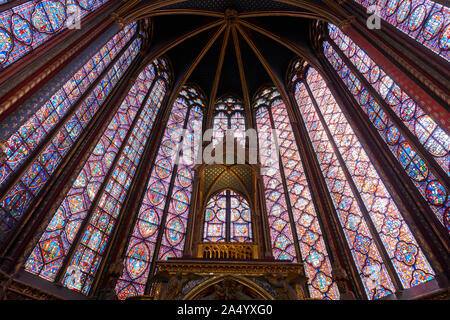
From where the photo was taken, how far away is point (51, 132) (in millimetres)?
5824

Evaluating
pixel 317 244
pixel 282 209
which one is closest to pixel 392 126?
pixel 317 244

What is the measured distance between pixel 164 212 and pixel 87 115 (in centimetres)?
403

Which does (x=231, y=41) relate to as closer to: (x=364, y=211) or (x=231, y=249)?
(x=364, y=211)

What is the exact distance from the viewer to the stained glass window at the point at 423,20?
15.8ft

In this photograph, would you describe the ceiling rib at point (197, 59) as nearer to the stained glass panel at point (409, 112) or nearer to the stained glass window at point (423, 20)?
the stained glass panel at point (409, 112)

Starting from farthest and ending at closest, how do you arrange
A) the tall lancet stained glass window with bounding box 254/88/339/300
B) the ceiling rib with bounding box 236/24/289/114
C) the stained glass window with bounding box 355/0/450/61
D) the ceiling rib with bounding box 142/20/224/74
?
the ceiling rib with bounding box 236/24/289/114, the ceiling rib with bounding box 142/20/224/74, the tall lancet stained glass window with bounding box 254/88/339/300, the stained glass window with bounding box 355/0/450/61

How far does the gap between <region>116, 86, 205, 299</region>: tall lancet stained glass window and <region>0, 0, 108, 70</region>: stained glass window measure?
209 inches

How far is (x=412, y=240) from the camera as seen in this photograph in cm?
541

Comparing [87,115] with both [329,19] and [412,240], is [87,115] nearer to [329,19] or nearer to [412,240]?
[329,19]

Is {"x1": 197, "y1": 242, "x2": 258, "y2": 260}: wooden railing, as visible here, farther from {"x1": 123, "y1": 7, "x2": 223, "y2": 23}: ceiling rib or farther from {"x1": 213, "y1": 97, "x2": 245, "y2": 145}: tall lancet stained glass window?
{"x1": 123, "y1": 7, "x2": 223, "y2": 23}: ceiling rib

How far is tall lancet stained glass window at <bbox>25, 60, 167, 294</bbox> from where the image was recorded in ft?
18.8

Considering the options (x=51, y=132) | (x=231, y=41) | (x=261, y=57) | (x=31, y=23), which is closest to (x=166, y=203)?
(x=51, y=132)

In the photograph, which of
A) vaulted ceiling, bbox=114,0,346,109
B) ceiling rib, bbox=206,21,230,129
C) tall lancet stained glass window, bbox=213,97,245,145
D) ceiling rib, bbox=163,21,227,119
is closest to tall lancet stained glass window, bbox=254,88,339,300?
tall lancet stained glass window, bbox=213,97,245,145

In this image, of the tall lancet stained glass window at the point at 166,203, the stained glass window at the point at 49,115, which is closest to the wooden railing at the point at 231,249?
the tall lancet stained glass window at the point at 166,203
